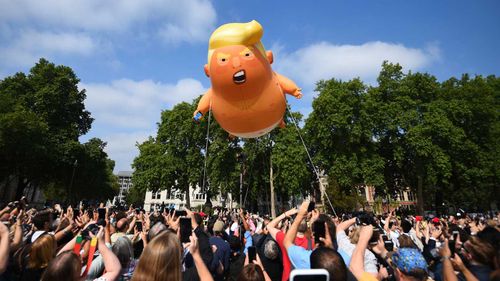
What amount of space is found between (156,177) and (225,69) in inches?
1107

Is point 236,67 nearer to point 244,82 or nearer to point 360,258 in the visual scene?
point 244,82

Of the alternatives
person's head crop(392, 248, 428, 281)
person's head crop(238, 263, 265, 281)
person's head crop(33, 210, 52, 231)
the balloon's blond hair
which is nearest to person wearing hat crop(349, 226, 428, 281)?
person's head crop(392, 248, 428, 281)

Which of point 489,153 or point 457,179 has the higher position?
point 489,153

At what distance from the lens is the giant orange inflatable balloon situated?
20.1 feet

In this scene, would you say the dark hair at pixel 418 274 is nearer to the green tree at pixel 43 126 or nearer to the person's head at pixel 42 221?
the person's head at pixel 42 221

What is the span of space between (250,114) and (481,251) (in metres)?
4.58

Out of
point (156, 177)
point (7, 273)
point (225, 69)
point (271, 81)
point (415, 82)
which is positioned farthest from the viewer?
point (156, 177)

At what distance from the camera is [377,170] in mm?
25359

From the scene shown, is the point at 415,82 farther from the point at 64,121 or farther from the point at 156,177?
the point at 64,121

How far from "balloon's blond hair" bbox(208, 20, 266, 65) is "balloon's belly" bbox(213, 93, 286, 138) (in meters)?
1.22

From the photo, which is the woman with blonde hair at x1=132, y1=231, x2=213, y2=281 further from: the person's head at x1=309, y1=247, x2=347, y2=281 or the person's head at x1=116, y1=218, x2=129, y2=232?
the person's head at x1=116, y1=218, x2=129, y2=232

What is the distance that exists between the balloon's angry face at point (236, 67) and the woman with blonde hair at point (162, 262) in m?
4.53

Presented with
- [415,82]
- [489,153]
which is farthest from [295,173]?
[489,153]

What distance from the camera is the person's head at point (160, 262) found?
2.00m
